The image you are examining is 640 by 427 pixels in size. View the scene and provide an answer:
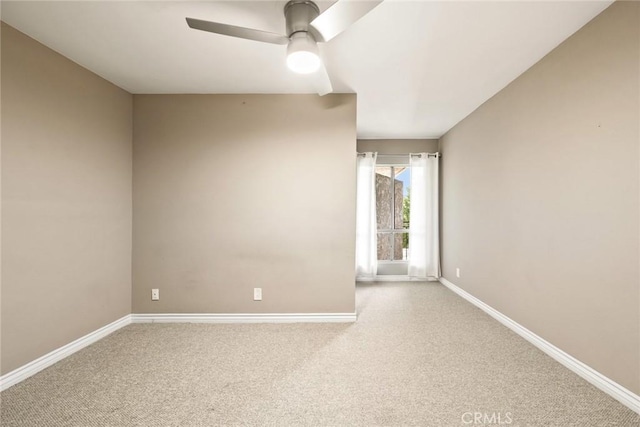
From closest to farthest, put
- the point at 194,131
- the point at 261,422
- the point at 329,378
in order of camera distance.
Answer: the point at 261,422 < the point at 329,378 < the point at 194,131

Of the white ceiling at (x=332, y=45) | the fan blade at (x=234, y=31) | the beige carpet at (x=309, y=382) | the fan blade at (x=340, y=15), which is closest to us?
the fan blade at (x=340, y=15)

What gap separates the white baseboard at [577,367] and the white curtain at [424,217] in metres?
1.68

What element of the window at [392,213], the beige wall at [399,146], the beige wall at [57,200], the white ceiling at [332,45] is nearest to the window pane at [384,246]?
the window at [392,213]

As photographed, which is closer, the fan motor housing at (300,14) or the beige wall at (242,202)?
the fan motor housing at (300,14)

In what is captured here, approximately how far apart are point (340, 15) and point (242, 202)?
201cm

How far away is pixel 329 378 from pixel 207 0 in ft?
8.20

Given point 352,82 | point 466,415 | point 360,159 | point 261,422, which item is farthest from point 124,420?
point 360,159

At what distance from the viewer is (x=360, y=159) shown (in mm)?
4832

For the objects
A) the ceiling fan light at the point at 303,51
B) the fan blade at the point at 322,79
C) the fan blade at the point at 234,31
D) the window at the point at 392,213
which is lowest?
the window at the point at 392,213

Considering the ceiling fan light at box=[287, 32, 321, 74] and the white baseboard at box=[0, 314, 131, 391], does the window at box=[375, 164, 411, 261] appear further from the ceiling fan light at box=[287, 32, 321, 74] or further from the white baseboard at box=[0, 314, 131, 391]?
the white baseboard at box=[0, 314, 131, 391]

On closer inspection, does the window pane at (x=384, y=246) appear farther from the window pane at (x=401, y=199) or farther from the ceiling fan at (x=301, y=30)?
the ceiling fan at (x=301, y=30)

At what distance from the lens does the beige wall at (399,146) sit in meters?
4.91

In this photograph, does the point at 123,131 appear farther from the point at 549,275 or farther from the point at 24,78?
the point at 549,275

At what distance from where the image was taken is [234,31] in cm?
156
